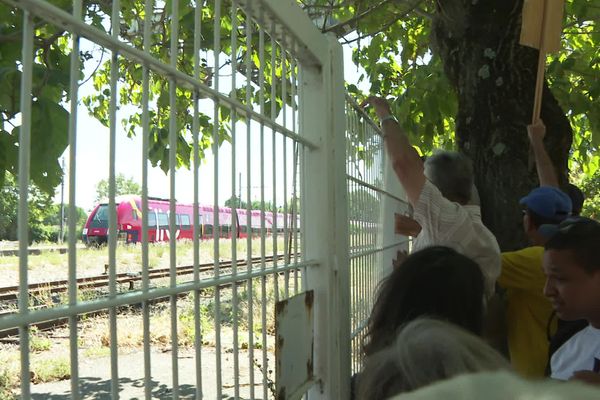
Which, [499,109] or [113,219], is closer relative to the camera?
[113,219]

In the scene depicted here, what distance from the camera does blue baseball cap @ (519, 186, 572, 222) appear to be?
A: 2.52 meters

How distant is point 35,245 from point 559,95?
4673 mm

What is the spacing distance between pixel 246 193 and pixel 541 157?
2.23 metres

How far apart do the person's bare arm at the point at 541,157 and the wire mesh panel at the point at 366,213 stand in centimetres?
80

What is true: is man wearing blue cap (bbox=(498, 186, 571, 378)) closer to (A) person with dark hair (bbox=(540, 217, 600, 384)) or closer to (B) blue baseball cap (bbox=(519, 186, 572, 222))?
(B) blue baseball cap (bbox=(519, 186, 572, 222))

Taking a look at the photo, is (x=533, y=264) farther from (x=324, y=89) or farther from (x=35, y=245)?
(x=35, y=245)

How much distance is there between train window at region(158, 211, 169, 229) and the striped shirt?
1.18 m

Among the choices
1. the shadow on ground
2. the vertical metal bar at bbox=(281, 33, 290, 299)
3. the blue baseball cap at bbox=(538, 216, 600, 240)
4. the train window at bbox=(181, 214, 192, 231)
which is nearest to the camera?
the train window at bbox=(181, 214, 192, 231)

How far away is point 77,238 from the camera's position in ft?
2.96

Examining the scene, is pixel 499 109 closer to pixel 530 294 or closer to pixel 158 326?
pixel 530 294

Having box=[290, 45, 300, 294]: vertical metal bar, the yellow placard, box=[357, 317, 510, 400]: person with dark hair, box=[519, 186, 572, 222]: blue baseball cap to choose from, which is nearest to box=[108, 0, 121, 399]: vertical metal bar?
box=[357, 317, 510, 400]: person with dark hair

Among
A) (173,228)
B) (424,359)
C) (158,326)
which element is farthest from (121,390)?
(424,359)

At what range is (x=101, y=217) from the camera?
1025mm

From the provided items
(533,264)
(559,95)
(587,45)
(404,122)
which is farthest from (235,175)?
(587,45)
